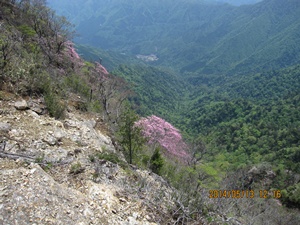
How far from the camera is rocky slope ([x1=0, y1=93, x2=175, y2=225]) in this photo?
19.2ft

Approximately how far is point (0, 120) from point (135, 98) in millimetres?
67139

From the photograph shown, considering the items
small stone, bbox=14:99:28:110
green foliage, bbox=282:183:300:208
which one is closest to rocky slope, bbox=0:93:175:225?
small stone, bbox=14:99:28:110

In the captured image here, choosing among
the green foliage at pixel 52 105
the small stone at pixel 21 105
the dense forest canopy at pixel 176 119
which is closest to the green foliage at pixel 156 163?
the dense forest canopy at pixel 176 119

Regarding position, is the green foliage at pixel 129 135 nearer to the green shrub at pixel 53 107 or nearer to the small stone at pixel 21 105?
the green shrub at pixel 53 107

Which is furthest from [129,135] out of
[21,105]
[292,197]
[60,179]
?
[292,197]

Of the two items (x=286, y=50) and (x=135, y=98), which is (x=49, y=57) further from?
(x=286, y=50)

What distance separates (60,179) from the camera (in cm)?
738

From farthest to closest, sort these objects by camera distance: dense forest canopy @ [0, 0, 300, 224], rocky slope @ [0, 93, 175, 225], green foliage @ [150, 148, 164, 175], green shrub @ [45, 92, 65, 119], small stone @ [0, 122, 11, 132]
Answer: green foliage @ [150, 148, 164, 175], dense forest canopy @ [0, 0, 300, 224], green shrub @ [45, 92, 65, 119], small stone @ [0, 122, 11, 132], rocky slope @ [0, 93, 175, 225]

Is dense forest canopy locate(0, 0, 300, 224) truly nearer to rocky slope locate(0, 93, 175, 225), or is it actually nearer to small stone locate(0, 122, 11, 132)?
rocky slope locate(0, 93, 175, 225)

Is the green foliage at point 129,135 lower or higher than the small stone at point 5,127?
lower

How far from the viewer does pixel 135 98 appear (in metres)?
75.3

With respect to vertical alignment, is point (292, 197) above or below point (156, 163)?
below

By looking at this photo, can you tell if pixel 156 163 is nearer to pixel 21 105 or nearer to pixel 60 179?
pixel 60 179

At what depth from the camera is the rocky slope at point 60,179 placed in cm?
584
